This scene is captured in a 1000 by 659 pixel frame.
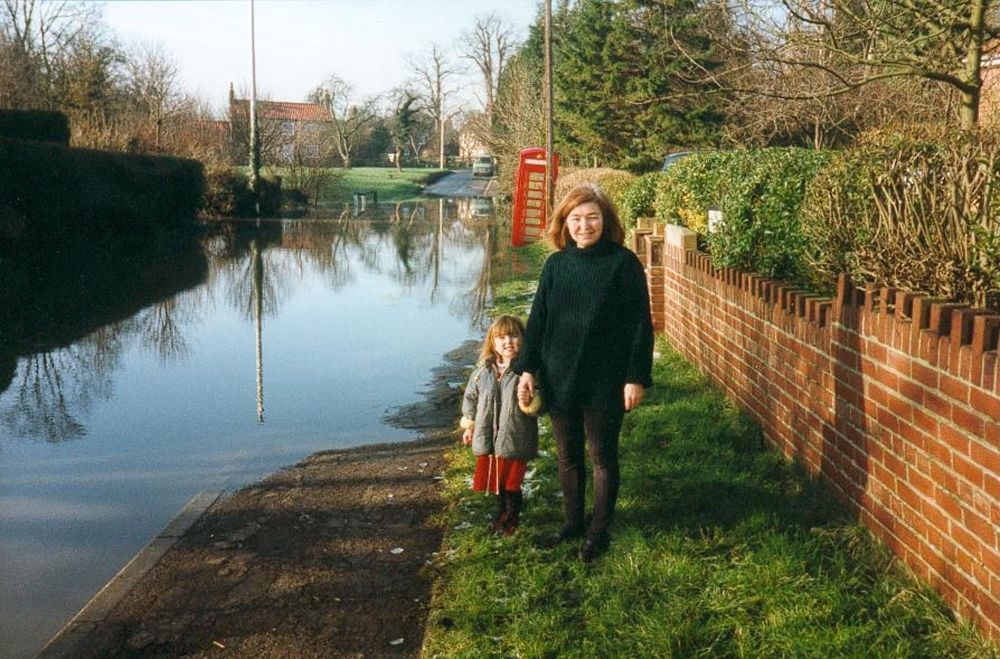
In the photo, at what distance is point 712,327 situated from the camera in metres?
7.48

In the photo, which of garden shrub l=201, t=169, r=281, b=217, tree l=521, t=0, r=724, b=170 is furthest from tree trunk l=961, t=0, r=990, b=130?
garden shrub l=201, t=169, r=281, b=217

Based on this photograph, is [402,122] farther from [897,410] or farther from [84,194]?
[897,410]

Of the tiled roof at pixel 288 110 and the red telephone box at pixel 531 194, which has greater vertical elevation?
the tiled roof at pixel 288 110

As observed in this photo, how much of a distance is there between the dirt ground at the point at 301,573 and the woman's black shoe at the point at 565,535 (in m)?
0.59

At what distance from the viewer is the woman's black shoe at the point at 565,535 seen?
15.4ft

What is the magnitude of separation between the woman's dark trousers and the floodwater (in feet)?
7.59

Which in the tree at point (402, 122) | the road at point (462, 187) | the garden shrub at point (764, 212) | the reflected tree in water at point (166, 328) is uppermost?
the tree at point (402, 122)

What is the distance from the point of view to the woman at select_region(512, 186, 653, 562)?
14.5 ft

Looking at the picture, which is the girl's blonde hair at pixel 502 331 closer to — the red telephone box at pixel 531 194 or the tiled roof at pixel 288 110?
the red telephone box at pixel 531 194

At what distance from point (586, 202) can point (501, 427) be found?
3.98 feet

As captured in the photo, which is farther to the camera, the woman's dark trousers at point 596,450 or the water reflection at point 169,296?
the water reflection at point 169,296

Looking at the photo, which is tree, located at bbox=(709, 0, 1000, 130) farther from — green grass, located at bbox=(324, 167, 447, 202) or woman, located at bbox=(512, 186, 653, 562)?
green grass, located at bbox=(324, 167, 447, 202)

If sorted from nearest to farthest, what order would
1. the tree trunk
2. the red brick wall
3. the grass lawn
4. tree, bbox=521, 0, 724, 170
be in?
the red brick wall < the grass lawn < the tree trunk < tree, bbox=521, 0, 724, 170

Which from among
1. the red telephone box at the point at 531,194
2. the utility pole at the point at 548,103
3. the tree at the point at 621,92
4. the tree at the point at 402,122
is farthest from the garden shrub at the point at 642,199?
the tree at the point at 402,122
